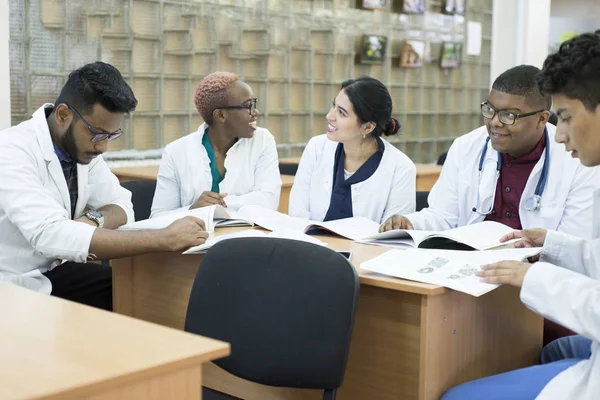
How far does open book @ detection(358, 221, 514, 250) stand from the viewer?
7.02 ft

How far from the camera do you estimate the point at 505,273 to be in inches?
68.2

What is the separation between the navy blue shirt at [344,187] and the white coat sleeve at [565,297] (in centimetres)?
144

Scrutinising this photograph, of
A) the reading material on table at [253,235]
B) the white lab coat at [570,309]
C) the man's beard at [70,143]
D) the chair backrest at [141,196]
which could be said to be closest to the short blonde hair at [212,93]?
the chair backrest at [141,196]

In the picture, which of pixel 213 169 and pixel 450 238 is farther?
pixel 213 169

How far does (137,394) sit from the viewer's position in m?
1.22

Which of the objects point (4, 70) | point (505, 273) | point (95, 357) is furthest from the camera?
point (4, 70)

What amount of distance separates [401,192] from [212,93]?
3.14 feet

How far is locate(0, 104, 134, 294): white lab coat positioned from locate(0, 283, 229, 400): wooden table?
736 mm

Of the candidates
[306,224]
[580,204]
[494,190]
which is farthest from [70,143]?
[580,204]

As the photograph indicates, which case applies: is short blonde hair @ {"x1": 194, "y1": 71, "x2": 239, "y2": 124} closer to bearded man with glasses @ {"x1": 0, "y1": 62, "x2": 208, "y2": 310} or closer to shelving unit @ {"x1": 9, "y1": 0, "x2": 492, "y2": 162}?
bearded man with glasses @ {"x1": 0, "y1": 62, "x2": 208, "y2": 310}

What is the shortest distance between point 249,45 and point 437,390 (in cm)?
354

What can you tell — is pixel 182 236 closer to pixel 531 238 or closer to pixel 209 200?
pixel 209 200

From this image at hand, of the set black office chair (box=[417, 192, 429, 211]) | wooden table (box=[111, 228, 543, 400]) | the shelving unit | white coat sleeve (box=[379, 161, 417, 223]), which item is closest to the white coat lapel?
white coat sleeve (box=[379, 161, 417, 223])

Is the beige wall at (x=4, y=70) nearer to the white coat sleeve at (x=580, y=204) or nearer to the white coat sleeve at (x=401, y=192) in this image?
the white coat sleeve at (x=401, y=192)
